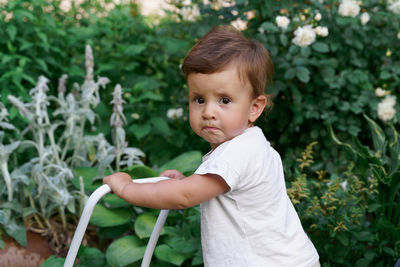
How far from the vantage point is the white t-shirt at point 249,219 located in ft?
5.48

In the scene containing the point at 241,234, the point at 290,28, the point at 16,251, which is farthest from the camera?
the point at 290,28

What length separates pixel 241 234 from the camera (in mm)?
1696

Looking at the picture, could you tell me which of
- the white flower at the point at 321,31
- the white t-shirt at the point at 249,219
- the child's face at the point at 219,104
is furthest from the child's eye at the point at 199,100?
the white flower at the point at 321,31

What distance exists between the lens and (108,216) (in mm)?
2695

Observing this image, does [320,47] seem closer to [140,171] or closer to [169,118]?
[169,118]

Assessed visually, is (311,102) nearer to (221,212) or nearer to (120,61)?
(120,61)

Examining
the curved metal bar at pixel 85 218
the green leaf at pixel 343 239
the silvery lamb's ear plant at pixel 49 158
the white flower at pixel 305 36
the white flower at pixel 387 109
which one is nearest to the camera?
the curved metal bar at pixel 85 218

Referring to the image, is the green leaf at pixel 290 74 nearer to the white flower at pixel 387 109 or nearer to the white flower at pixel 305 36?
the white flower at pixel 305 36

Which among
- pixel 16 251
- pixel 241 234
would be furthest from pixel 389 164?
pixel 16 251

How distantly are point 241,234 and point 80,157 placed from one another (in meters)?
1.54

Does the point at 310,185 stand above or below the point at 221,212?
below

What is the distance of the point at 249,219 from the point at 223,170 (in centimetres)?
23

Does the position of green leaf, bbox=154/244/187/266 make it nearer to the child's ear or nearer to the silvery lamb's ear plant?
the silvery lamb's ear plant

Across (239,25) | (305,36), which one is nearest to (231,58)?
(305,36)
